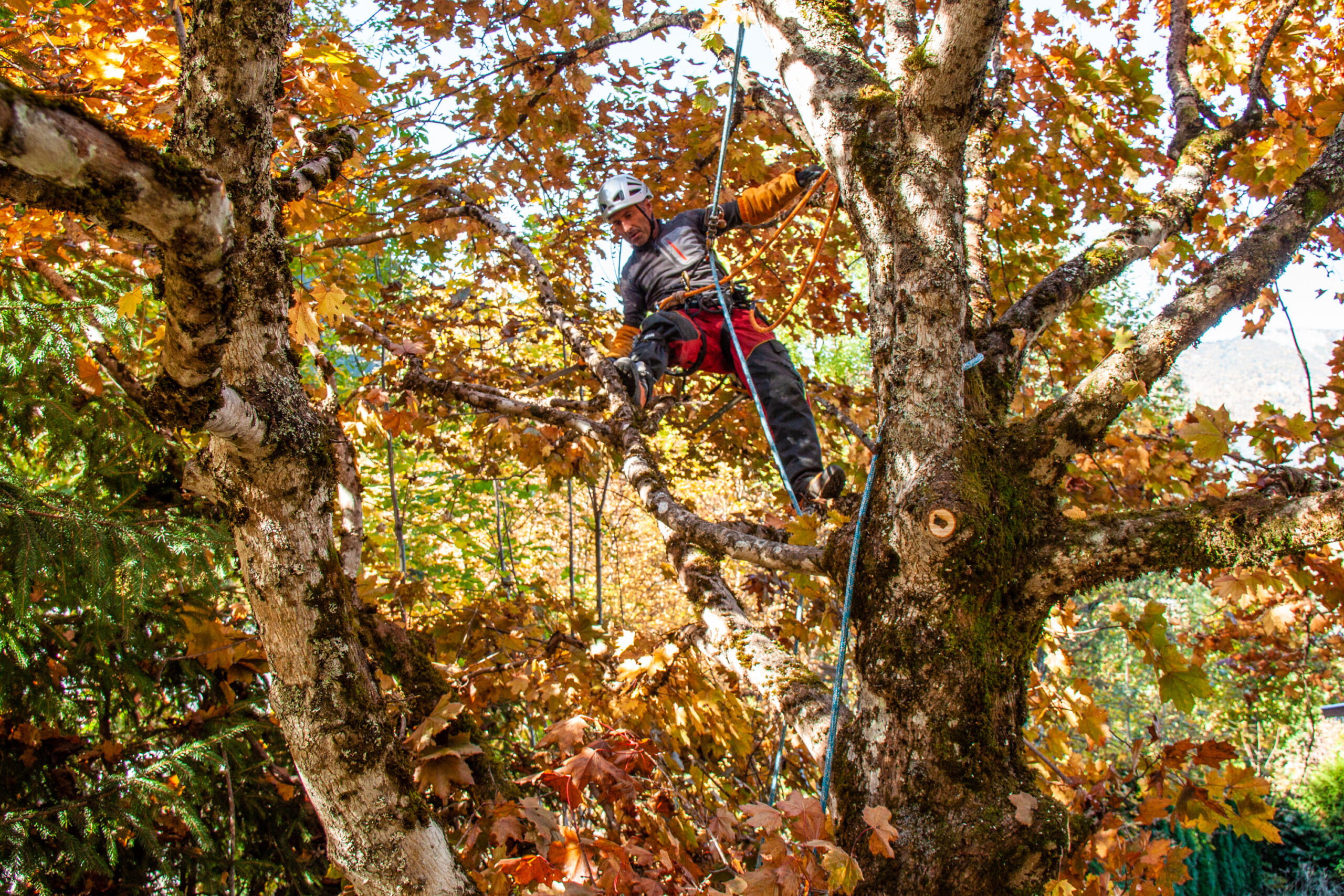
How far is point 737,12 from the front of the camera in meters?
2.32

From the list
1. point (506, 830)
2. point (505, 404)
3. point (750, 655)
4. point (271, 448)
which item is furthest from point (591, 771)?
point (505, 404)

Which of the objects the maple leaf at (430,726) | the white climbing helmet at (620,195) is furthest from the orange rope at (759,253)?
the maple leaf at (430,726)

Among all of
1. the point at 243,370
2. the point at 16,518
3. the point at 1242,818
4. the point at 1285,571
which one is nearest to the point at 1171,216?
the point at 1285,571

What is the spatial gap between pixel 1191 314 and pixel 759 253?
1.53m

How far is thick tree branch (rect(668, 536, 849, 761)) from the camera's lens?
2.04 metres

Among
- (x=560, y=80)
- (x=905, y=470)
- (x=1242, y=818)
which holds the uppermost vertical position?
(x=560, y=80)

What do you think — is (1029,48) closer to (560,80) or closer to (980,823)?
(560,80)

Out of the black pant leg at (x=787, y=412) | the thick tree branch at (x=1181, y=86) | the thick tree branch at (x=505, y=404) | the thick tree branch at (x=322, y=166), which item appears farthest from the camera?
the thick tree branch at (x=505, y=404)

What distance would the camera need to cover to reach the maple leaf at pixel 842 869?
4.17 ft

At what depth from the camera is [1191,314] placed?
6.46ft

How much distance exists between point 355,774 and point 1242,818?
223cm

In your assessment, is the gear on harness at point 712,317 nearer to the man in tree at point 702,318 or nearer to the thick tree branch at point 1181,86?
the man in tree at point 702,318

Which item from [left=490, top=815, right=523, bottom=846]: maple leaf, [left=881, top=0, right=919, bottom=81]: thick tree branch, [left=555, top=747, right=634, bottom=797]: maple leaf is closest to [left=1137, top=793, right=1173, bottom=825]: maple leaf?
[left=555, top=747, right=634, bottom=797]: maple leaf

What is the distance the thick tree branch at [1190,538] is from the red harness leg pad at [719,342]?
2162mm
